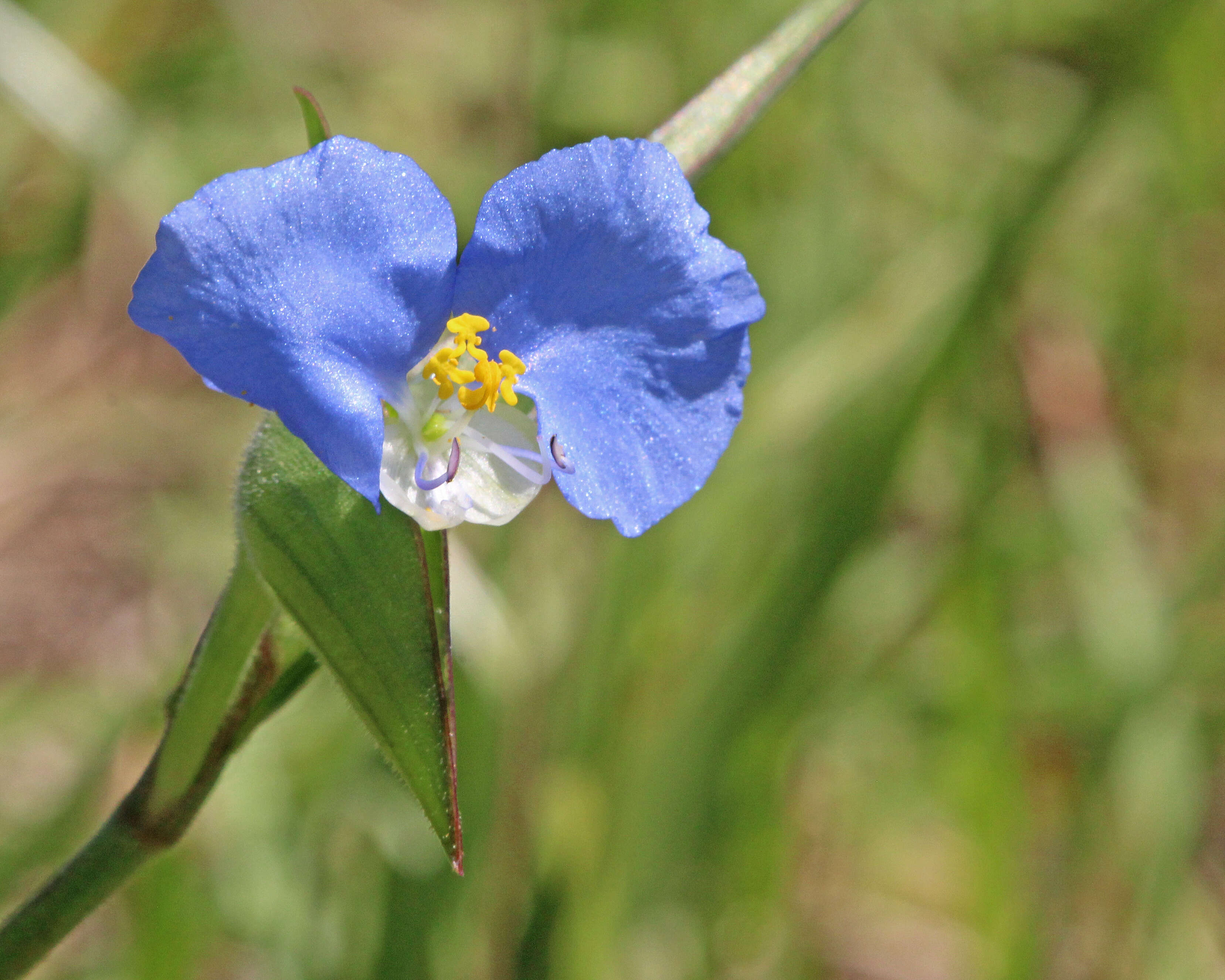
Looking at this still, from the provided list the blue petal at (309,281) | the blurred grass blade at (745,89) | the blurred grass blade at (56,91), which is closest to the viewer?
the blue petal at (309,281)

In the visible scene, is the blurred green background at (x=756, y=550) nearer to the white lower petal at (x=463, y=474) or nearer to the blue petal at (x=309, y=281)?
the white lower petal at (x=463, y=474)

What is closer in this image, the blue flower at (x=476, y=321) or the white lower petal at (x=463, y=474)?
the blue flower at (x=476, y=321)

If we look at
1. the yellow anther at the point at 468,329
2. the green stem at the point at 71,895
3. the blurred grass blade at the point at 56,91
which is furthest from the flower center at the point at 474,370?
the blurred grass blade at the point at 56,91

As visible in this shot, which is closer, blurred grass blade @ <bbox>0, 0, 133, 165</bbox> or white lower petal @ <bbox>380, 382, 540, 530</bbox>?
white lower petal @ <bbox>380, 382, 540, 530</bbox>

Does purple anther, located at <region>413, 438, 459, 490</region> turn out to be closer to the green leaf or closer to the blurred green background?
the green leaf

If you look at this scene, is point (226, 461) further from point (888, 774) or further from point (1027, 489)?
point (1027, 489)

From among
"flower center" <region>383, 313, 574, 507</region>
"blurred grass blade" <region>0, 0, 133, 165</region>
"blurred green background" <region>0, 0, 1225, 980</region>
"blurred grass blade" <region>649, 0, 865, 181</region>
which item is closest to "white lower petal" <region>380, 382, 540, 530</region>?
"flower center" <region>383, 313, 574, 507</region>

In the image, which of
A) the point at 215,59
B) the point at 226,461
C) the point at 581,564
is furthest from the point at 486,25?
the point at 581,564
